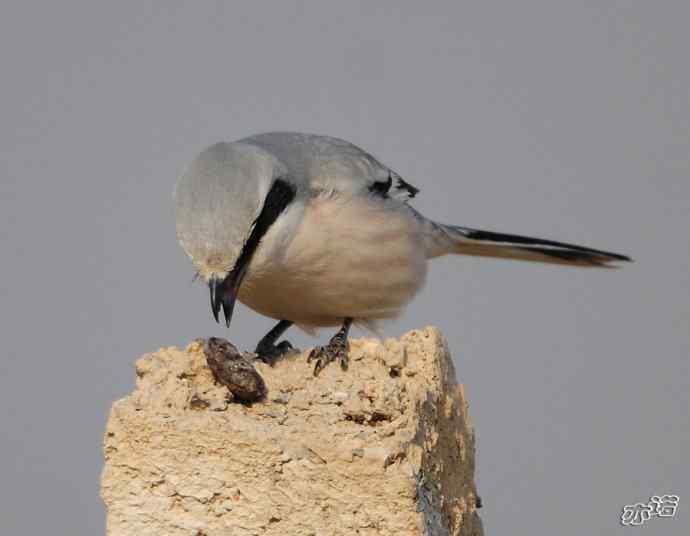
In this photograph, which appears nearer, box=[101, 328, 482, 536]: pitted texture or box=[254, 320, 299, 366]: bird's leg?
box=[101, 328, 482, 536]: pitted texture

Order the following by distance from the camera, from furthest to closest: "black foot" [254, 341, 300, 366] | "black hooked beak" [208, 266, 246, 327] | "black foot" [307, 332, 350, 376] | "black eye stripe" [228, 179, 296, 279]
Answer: "black eye stripe" [228, 179, 296, 279] < "black hooked beak" [208, 266, 246, 327] < "black foot" [254, 341, 300, 366] < "black foot" [307, 332, 350, 376]

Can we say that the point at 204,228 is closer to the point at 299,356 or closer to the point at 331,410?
the point at 299,356

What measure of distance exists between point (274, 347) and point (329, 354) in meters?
0.84

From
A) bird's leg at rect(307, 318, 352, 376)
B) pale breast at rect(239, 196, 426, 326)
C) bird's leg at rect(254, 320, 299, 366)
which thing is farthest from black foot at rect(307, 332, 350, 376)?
pale breast at rect(239, 196, 426, 326)

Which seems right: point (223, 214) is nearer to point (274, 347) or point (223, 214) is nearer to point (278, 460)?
point (274, 347)

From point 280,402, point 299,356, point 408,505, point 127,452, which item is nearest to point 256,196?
point 299,356

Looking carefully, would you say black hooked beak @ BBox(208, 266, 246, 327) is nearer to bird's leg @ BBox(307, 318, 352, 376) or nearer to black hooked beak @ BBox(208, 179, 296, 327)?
black hooked beak @ BBox(208, 179, 296, 327)

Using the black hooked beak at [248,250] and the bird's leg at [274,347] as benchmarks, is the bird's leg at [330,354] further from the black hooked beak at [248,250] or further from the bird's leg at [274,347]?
the black hooked beak at [248,250]

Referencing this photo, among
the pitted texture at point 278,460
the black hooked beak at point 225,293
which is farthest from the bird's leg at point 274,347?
the pitted texture at point 278,460

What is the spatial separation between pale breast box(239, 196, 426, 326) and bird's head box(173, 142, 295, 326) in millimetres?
197

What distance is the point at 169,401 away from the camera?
3307 millimetres

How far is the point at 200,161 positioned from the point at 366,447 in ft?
5.77

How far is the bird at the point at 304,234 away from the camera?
4.24 metres

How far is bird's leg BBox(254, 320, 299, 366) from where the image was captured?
13.7 ft
